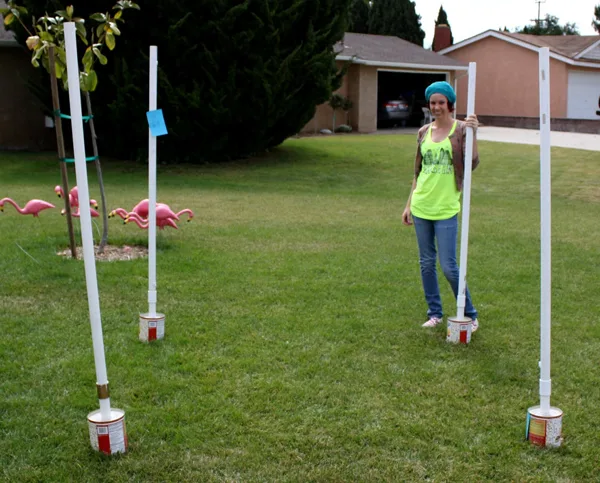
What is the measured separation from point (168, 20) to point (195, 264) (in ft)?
32.0

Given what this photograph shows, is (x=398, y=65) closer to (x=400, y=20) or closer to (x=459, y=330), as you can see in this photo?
(x=400, y=20)

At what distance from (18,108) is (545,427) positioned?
63.2 ft

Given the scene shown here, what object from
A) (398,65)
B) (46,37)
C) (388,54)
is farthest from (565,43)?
(46,37)

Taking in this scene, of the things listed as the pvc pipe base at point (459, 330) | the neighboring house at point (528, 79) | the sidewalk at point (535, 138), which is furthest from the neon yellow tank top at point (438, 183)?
the neighboring house at point (528, 79)

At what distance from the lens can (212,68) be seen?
1606cm

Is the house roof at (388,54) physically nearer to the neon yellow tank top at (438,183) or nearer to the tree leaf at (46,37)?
the tree leaf at (46,37)

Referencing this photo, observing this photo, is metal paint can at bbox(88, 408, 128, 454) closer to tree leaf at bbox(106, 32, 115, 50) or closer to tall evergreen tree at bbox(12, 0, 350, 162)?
tree leaf at bbox(106, 32, 115, 50)

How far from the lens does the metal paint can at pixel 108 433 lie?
3.39 m

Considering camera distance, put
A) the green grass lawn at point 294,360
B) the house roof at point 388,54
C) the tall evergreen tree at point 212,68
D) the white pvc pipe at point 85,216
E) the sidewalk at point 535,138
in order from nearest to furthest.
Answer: the white pvc pipe at point 85,216, the green grass lawn at point 294,360, the tall evergreen tree at point 212,68, the sidewalk at point 535,138, the house roof at point 388,54

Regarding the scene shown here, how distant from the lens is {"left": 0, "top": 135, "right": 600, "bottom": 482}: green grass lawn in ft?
11.4

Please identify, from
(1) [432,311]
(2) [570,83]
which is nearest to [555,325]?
(1) [432,311]

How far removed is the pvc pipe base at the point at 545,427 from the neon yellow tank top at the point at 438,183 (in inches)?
75.3

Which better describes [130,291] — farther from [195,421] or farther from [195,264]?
[195,421]

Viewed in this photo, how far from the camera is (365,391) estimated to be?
14.0 feet
